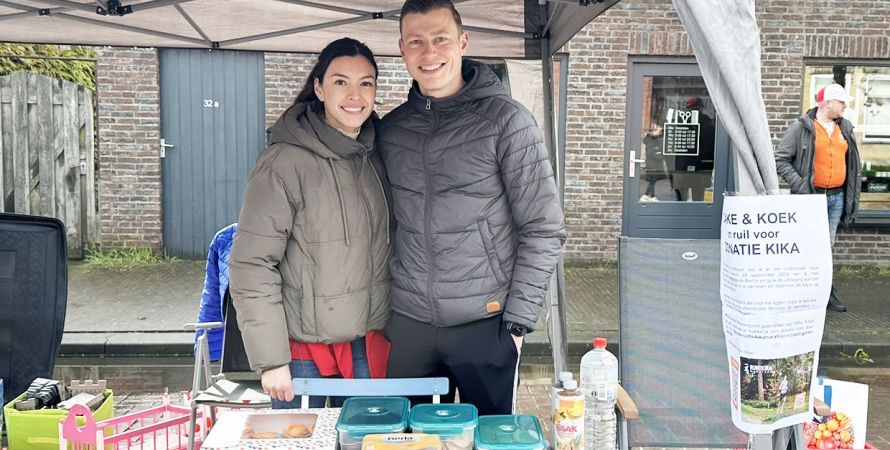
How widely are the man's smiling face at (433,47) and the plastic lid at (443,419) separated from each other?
1088mm

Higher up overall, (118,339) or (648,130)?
(648,130)

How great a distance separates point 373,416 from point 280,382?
537 mm

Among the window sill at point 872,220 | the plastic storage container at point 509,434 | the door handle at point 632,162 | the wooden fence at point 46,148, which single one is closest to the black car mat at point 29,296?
the plastic storage container at point 509,434

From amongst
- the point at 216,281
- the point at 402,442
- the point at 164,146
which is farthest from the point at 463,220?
the point at 164,146

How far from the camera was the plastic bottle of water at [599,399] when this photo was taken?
2.53 m

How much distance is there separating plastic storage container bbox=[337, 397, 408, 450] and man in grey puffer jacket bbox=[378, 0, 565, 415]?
0.41 m

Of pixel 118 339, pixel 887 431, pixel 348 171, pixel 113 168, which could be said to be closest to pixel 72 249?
pixel 113 168

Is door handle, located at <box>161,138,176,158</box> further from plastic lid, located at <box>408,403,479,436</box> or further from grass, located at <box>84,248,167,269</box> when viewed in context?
plastic lid, located at <box>408,403,479,436</box>

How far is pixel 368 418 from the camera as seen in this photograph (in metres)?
2.07

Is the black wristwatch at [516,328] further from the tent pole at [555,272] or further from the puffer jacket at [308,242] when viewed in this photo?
the tent pole at [555,272]

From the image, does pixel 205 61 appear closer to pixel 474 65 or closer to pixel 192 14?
pixel 192 14

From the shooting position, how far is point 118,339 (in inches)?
248

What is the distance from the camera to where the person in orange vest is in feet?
22.9

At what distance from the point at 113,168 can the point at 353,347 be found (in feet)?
24.9
